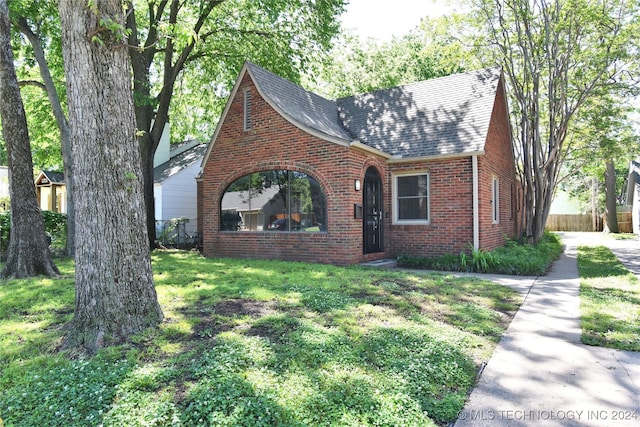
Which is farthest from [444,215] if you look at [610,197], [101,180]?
[610,197]

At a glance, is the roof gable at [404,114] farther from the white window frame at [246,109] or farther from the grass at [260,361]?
the grass at [260,361]

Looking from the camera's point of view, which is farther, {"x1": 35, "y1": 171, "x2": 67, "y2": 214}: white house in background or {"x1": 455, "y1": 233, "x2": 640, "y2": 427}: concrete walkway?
{"x1": 35, "y1": 171, "x2": 67, "y2": 214}: white house in background

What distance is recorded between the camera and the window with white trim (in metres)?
11.6

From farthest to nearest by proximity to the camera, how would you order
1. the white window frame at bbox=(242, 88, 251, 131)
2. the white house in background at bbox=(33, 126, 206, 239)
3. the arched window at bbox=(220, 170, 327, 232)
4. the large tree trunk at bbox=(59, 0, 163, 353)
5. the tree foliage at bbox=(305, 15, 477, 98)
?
the tree foliage at bbox=(305, 15, 477, 98) < the white house in background at bbox=(33, 126, 206, 239) < the white window frame at bbox=(242, 88, 251, 131) < the arched window at bbox=(220, 170, 327, 232) < the large tree trunk at bbox=(59, 0, 163, 353)

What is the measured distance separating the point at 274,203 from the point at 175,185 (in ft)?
35.9

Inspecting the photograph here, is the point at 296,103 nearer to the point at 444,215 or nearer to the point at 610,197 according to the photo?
the point at 444,215

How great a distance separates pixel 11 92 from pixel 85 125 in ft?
17.5

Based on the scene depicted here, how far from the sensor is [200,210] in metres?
16.3

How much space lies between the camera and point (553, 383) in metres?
3.26

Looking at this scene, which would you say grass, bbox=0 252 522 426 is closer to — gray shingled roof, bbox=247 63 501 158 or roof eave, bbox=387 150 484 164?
roof eave, bbox=387 150 484 164

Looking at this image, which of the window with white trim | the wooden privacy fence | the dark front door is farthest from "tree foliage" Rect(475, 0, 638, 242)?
the wooden privacy fence

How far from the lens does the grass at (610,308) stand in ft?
13.9

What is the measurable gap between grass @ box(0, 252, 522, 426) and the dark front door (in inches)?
175

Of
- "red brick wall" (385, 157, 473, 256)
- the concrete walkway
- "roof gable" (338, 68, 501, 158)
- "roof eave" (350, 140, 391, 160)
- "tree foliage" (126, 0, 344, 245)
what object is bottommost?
the concrete walkway
